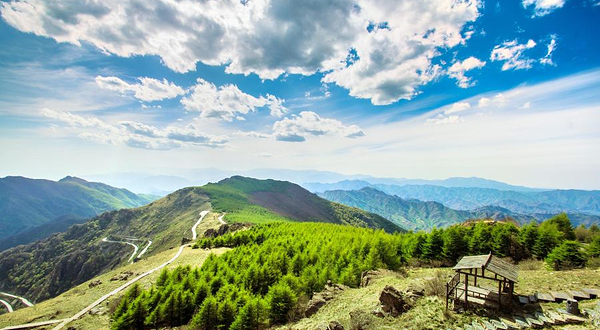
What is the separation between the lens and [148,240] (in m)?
185

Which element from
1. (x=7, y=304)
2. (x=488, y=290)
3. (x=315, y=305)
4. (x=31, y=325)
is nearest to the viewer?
(x=488, y=290)

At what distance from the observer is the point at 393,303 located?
23531 mm

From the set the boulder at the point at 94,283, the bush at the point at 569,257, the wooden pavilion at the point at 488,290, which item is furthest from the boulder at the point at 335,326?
the boulder at the point at 94,283

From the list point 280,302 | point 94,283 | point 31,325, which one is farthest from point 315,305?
point 94,283

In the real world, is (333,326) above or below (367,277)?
above

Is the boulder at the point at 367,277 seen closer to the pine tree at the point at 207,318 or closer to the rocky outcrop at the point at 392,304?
the rocky outcrop at the point at 392,304

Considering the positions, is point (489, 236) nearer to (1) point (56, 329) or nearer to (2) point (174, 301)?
(2) point (174, 301)

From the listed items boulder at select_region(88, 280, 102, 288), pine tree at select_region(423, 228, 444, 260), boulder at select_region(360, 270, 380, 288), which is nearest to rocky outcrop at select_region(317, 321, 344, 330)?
boulder at select_region(360, 270, 380, 288)

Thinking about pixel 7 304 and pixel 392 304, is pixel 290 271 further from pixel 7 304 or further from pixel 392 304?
pixel 7 304

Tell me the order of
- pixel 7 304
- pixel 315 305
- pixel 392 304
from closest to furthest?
pixel 392 304, pixel 315 305, pixel 7 304

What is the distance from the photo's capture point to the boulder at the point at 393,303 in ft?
75.9

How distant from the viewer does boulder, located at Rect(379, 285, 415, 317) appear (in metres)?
23.1

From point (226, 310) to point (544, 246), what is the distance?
4835 centimetres

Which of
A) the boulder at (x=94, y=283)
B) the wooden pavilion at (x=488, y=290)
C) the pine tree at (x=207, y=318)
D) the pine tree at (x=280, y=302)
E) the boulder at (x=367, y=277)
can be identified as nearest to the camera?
the wooden pavilion at (x=488, y=290)
